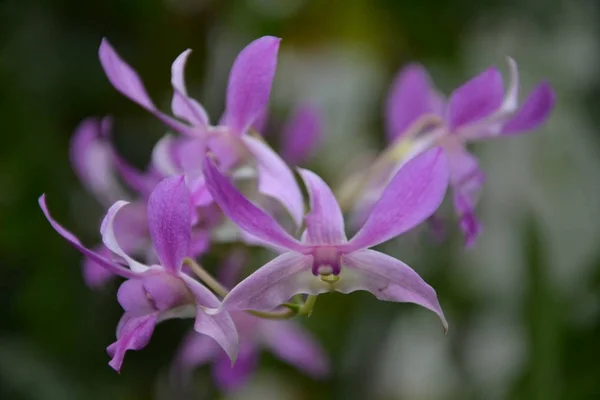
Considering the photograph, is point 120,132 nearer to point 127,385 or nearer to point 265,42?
point 127,385

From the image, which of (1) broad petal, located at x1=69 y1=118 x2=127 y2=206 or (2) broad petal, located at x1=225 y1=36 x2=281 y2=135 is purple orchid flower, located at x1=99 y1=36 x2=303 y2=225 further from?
(1) broad petal, located at x1=69 y1=118 x2=127 y2=206

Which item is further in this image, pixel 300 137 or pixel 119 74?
pixel 300 137

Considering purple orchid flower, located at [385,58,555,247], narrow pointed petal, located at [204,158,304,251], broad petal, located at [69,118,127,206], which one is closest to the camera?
narrow pointed petal, located at [204,158,304,251]

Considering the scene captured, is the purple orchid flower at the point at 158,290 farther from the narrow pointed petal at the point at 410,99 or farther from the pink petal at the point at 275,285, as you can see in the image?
the narrow pointed petal at the point at 410,99

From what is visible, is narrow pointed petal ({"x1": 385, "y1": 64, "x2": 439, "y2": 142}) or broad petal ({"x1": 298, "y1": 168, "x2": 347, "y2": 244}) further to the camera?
narrow pointed petal ({"x1": 385, "y1": 64, "x2": 439, "y2": 142})

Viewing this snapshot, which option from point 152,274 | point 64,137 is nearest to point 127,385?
point 64,137

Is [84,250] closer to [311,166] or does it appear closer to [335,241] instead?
[335,241]

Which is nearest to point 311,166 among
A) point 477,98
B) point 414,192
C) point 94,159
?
point 94,159

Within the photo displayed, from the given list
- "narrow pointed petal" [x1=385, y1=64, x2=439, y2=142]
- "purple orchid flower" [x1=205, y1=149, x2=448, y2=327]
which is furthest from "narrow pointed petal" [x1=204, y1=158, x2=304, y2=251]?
"narrow pointed petal" [x1=385, y1=64, x2=439, y2=142]
